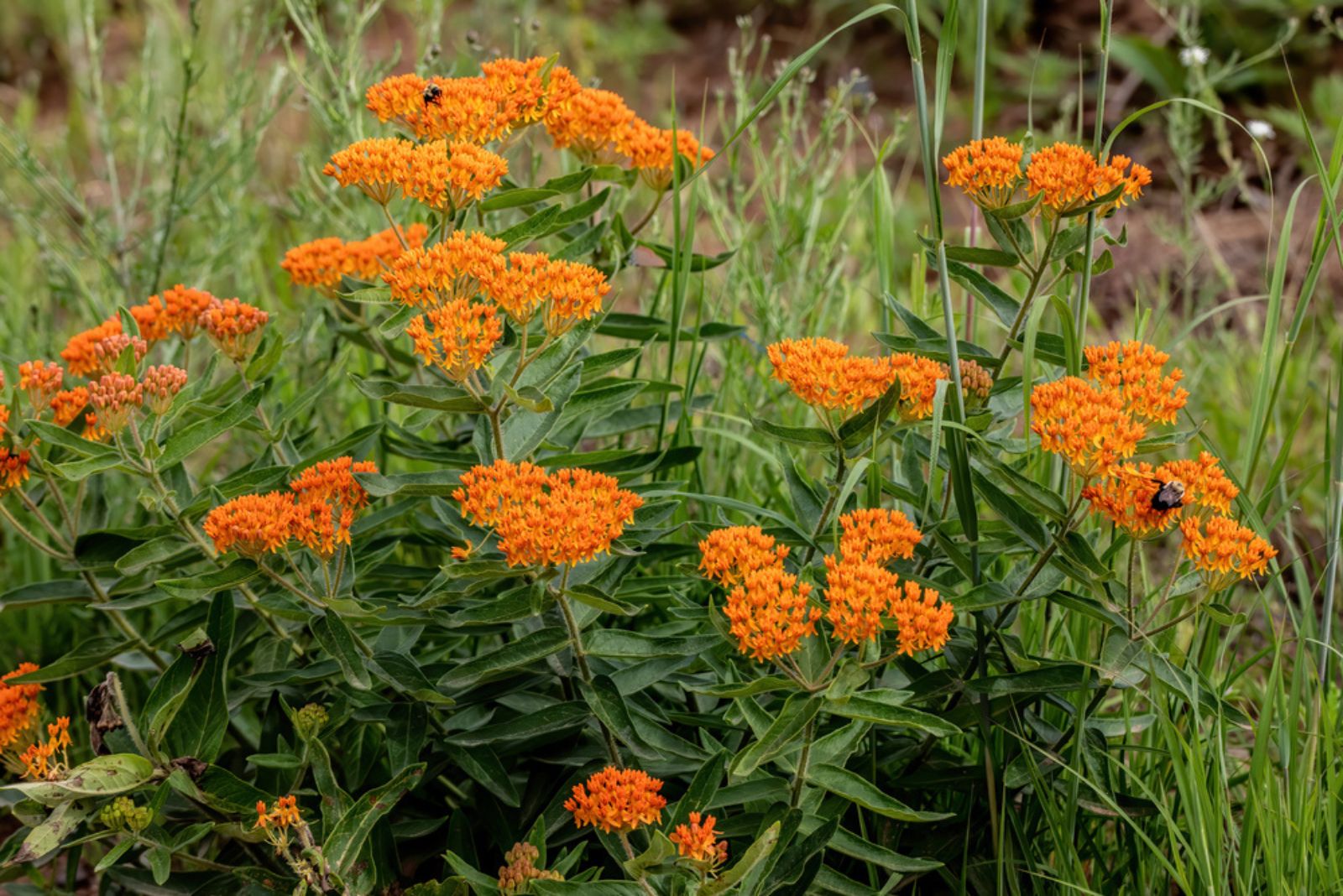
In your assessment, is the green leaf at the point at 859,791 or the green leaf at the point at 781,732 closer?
the green leaf at the point at 781,732

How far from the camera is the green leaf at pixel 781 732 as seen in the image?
1.59 meters

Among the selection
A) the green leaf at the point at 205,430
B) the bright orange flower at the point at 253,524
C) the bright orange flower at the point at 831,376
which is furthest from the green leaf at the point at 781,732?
the green leaf at the point at 205,430

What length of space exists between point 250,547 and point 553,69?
89 centimetres

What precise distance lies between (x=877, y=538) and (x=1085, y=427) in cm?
29

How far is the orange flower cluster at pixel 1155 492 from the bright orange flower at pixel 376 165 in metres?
1.04

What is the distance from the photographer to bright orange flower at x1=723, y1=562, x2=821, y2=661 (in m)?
1.56

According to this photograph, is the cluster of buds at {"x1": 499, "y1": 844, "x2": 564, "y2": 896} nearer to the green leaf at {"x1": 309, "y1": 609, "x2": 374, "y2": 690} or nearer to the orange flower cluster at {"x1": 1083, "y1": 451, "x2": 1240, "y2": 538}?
the green leaf at {"x1": 309, "y1": 609, "x2": 374, "y2": 690}

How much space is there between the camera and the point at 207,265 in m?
3.58

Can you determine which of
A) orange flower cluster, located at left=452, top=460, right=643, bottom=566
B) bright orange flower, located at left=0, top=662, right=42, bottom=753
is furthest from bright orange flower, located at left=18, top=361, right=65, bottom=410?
orange flower cluster, located at left=452, top=460, right=643, bottom=566

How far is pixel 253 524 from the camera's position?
1757 millimetres

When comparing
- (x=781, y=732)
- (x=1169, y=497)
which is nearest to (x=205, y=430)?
(x=781, y=732)

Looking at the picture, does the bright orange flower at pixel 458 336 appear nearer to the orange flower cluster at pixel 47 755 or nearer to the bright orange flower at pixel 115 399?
the bright orange flower at pixel 115 399

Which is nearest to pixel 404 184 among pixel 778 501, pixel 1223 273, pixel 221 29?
pixel 778 501

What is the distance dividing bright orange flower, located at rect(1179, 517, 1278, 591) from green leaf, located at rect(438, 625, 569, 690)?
836 mm
